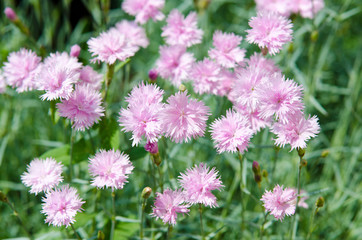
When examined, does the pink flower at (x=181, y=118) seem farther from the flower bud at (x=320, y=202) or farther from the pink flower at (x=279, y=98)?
the flower bud at (x=320, y=202)

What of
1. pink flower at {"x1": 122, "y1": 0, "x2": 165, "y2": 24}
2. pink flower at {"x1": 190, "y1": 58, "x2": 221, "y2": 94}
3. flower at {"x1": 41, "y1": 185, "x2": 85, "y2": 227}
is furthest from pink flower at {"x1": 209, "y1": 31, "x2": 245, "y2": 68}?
flower at {"x1": 41, "y1": 185, "x2": 85, "y2": 227}

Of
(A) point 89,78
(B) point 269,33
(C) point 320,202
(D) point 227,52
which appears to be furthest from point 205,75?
(C) point 320,202

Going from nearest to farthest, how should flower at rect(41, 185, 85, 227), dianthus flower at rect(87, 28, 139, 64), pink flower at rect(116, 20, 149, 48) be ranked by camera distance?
1. flower at rect(41, 185, 85, 227)
2. dianthus flower at rect(87, 28, 139, 64)
3. pink flower at rect(116, 20, 149, 48)

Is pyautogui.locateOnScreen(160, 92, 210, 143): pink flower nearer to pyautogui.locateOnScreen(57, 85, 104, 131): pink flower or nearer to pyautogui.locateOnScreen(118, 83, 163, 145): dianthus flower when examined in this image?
pyautogui.locateOnScreen(118, 83, 163, 145): dianthus flower

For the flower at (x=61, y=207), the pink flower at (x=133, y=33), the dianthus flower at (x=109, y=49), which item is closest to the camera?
the flower at (x=61, y=207)

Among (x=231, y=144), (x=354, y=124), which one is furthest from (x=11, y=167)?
(x=354, y=124)

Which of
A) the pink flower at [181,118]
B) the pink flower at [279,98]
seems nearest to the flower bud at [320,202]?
the pink flower at [279,98]

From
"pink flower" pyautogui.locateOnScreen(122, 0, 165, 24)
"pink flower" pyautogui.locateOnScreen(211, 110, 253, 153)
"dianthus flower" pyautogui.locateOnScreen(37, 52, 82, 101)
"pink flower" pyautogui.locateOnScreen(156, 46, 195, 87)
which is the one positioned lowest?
"pink flower" pyautogui.locateOnScreen(211, 110, 253, 153)
